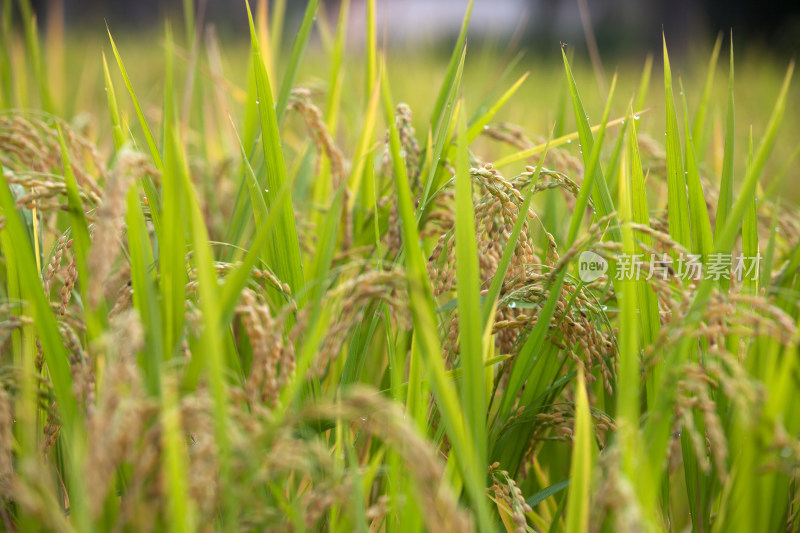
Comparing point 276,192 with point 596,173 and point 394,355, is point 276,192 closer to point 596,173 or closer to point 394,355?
point 394,355

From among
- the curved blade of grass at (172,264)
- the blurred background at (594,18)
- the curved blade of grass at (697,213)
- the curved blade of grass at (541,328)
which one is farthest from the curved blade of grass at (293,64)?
the blurred background at (594,18)

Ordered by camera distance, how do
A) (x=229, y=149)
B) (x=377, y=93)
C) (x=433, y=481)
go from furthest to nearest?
(x=229, y=149)
(x=377, y=93)
(x=433, y=481)

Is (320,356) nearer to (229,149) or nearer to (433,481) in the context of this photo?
(433,481)

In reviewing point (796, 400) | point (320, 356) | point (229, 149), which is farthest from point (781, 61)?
point (320, 356)

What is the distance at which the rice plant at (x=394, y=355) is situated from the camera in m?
0.43

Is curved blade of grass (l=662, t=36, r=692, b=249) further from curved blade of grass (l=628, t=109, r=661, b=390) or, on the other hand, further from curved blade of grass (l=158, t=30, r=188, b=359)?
curved blade of grass (l=158, t=30, r=188, b=359)

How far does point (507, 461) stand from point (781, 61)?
585 cm

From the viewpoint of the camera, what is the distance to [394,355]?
69cm

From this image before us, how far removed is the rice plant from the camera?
0.43 m

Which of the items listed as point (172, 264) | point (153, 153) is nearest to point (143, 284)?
point (172, 264)

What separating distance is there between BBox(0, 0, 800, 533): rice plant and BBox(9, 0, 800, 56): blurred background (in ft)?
19.2

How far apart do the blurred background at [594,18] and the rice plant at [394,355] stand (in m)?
5.84

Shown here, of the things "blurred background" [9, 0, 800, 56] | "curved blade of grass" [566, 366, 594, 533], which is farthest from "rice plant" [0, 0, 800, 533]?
"blurred background" [9, 0, 800, 56]

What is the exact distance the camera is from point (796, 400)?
652 mm
